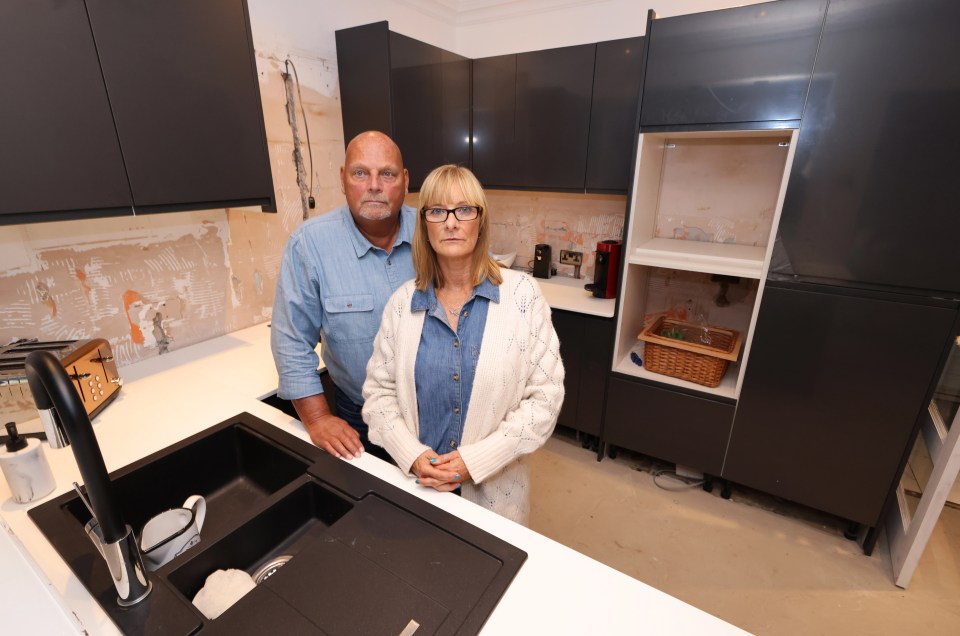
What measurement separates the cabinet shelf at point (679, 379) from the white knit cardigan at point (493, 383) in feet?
4.16

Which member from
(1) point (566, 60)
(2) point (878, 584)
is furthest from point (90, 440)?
(2) point (878, 584)

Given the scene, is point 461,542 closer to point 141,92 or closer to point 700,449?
point 141,92

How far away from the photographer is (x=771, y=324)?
1.90 metres

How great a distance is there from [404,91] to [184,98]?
3.84ft

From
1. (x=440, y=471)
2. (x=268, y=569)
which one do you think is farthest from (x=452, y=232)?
(x=268, y=569)

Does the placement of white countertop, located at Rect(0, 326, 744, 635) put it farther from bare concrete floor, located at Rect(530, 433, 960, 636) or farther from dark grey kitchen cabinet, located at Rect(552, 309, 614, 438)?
dark grey kitchen cabinet, located at Rect(552, 309, 614, 438)

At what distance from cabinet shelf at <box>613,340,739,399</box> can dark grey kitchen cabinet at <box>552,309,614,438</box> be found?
0.11m

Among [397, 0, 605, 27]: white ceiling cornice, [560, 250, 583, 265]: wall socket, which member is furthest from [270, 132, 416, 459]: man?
[397, 0, 605, 27]: white ceiling cornice

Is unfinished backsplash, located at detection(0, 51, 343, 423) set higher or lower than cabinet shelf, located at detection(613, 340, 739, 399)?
higher

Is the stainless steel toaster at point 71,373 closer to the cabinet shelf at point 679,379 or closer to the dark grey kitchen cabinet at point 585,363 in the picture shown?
the dark grey kitchen cabinet at point 585,363

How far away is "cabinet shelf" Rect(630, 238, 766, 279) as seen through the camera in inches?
77.3

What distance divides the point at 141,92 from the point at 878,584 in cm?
315


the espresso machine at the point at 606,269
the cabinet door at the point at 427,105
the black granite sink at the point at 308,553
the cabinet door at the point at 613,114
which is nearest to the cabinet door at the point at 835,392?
the espresso machine at the point at 606,269

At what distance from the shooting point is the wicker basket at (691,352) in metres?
2.15
